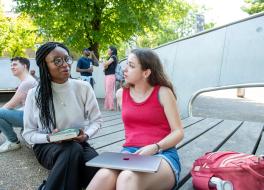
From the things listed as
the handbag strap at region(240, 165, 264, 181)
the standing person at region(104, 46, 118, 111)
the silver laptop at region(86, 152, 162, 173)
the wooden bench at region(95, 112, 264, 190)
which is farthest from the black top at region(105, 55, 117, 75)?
the handbag strap at region(240, 165, 264, 181)

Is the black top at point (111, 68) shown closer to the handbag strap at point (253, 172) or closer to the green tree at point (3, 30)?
the handbag strap at point (253, 172)

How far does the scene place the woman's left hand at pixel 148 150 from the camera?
8.42 feet

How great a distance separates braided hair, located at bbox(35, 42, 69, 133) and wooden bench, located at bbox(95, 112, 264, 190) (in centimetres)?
87

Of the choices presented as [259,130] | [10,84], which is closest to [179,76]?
[259,130]

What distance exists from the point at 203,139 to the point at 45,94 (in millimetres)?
2311

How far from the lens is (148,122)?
284 centimetres

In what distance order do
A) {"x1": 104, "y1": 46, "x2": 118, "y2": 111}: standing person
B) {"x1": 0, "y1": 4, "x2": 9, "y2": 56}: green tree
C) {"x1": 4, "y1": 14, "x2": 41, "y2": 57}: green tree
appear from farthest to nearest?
{"x1": 4, "y1": 14, "x2": 41, "y2": 57}: green tree, {"x1": 0, "y1": 4, "x2": 9, "y2": 56}: green tree, {"x1": 104, "y1": 46, "x2": 118, "y2": 111}: standing person

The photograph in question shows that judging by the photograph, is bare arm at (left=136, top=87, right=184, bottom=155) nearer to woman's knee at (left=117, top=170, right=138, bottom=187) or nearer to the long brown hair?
the long brown hair

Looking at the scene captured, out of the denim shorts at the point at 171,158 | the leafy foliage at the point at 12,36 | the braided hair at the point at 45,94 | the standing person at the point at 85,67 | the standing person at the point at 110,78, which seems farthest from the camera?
the leafy foliage at the point at 12,36

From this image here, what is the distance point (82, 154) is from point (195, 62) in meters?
5.27

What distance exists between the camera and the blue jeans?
178 inches

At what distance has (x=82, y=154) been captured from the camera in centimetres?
270

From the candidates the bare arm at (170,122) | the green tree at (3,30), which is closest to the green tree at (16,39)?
the green tree at (3,30)

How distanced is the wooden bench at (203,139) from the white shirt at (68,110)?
0.66 metres
